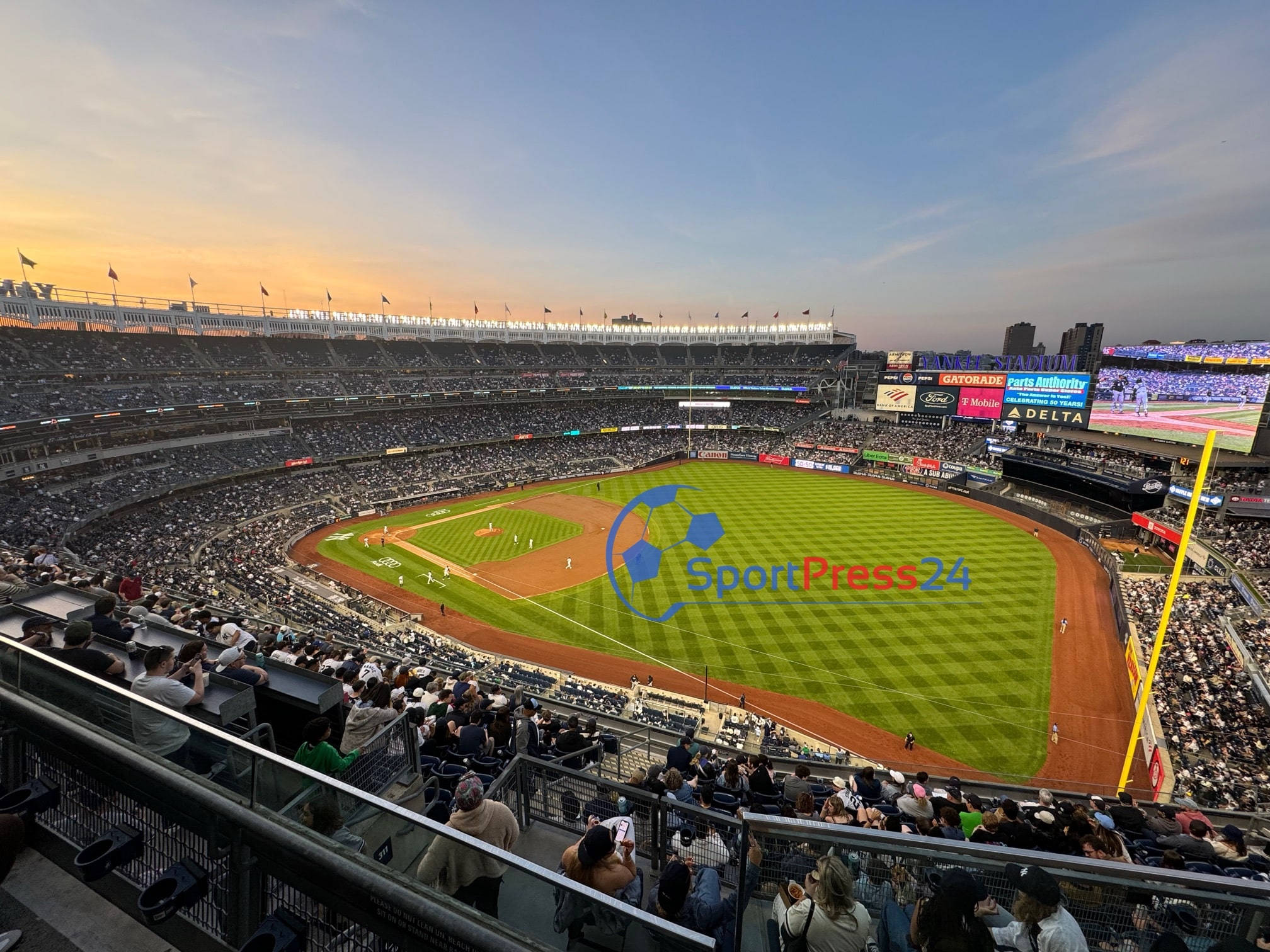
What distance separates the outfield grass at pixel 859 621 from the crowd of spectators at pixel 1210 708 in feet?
12.7

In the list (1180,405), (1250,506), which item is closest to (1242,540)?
(1250,506)

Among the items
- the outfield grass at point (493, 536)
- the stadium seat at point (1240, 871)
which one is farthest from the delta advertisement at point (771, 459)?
the stadium seat at point (1240, 871)

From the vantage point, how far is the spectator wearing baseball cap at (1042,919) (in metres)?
3.50

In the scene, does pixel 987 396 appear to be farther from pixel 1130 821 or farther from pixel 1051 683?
pixel 1130 821

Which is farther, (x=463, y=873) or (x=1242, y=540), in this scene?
(x=1242, y=540)

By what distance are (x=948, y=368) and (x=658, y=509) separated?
4094cm

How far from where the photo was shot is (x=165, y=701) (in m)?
5.54

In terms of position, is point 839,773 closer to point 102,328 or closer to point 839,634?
point 839,634

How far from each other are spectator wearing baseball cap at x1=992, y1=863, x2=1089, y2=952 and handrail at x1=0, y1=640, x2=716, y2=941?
2.79m

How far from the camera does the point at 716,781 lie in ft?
32.4

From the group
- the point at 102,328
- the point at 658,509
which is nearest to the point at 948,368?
the point at 658,509

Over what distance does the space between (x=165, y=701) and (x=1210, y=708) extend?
2827cm

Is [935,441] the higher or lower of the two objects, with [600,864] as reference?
lower

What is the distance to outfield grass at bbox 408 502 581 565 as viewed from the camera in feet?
127
